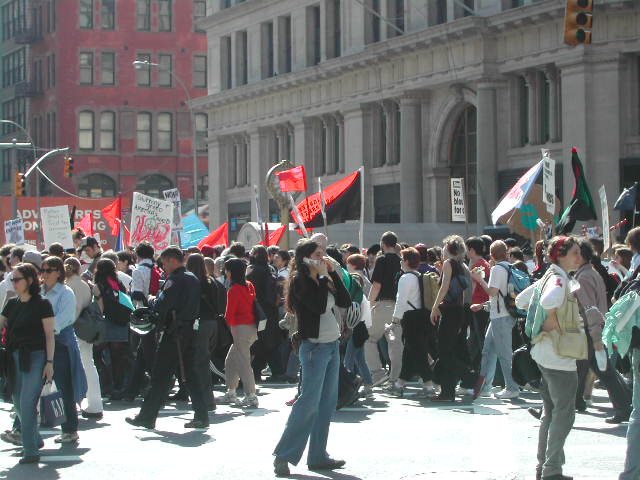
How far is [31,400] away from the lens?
414 inches

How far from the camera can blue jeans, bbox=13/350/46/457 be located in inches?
414

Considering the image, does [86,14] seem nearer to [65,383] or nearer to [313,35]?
[313,35]

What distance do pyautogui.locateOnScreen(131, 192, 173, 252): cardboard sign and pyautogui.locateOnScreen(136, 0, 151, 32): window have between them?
5280 cm

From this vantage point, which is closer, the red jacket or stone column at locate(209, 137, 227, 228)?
the red jacket

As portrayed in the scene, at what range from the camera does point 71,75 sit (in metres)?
74.1

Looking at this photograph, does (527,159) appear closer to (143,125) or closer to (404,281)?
(404,281)

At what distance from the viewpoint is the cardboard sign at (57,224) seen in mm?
27516

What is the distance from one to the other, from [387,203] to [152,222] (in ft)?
71.6

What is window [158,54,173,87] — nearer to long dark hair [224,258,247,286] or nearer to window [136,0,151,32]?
window [136,0,151,32]

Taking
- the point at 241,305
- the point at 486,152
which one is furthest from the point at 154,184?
the point at 241,305

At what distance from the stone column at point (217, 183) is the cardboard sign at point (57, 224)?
3077 cm

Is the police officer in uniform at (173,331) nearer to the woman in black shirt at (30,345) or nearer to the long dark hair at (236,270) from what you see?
the woman in black shirt at (30,345)

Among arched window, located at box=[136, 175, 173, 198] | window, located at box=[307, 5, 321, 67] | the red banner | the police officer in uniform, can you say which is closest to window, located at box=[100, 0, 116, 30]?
arched window, located at box=[136, 175, 173, 198]

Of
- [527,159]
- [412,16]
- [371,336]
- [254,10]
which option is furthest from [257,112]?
[371,336]
